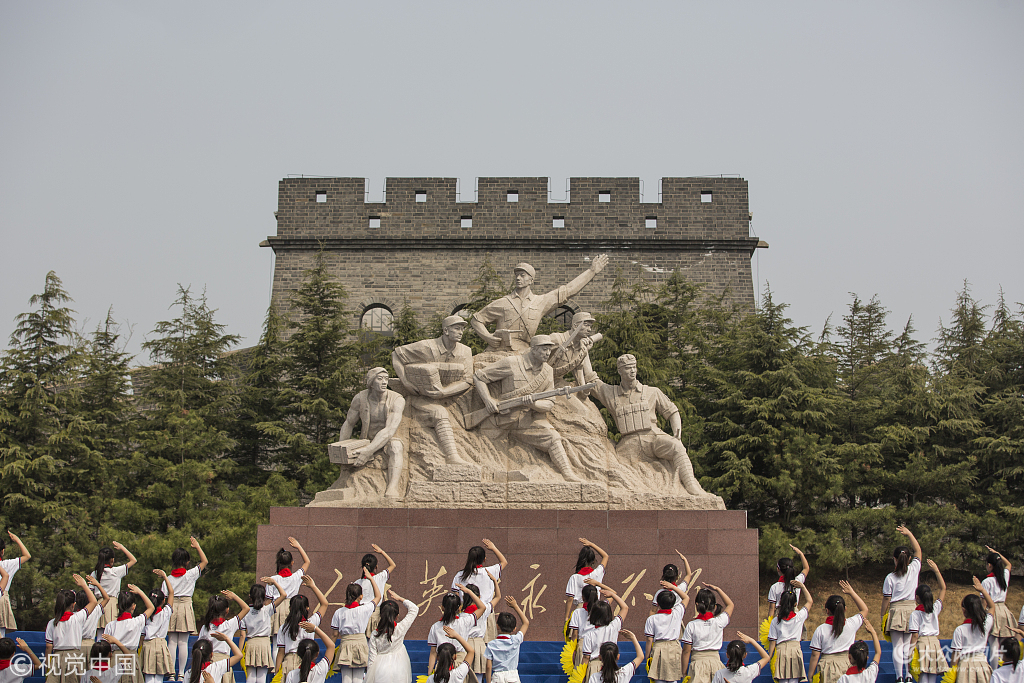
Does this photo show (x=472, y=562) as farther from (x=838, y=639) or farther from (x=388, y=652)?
(x=838, y=639)

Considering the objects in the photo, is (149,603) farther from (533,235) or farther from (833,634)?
(533,235)

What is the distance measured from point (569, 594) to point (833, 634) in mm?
2144

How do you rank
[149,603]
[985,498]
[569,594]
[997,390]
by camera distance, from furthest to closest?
[997,390], [985,498], [569,594], [149,603]

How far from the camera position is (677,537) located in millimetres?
10883

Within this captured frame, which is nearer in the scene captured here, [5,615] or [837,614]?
[837,614]

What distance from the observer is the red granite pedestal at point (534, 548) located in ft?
35.4

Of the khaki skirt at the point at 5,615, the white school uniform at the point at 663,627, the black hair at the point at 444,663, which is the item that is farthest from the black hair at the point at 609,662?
the khaki skirt at the point at 5,615

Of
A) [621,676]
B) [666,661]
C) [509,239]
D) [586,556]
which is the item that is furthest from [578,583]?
[509,239]

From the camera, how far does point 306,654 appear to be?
6508 mm

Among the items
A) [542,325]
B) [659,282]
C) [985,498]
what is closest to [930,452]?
[985,498]

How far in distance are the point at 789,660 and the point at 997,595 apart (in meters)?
2.20

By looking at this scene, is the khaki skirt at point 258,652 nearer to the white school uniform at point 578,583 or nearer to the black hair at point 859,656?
the white school uniform at point 578,583

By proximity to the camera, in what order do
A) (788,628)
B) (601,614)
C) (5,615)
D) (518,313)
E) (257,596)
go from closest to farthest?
1. (601,614)
2. (257,596)
3. (788,628)
4. (5,615)
5. (518,313)

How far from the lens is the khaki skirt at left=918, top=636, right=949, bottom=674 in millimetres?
7570
